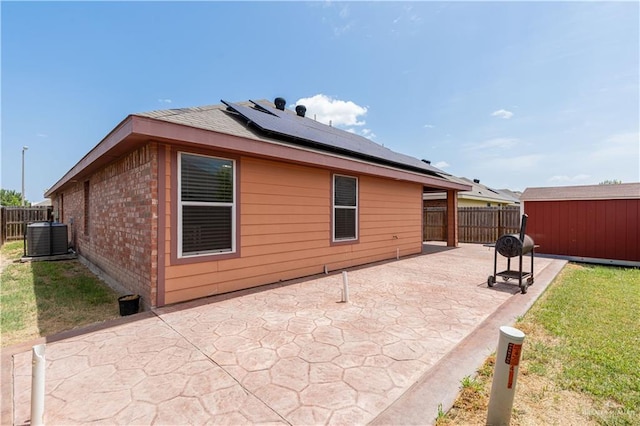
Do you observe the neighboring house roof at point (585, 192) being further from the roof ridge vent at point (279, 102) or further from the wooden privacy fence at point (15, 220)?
the wooden privacy fence at point (15, 220)

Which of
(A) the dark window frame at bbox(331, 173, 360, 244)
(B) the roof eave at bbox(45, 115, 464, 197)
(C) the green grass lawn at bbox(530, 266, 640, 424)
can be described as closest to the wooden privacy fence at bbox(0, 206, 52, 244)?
(B) the roof eave at bbox(45, 115, 464, 197)

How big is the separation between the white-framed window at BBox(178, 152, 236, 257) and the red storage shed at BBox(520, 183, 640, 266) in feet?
36.6

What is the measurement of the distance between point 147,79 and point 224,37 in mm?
4052

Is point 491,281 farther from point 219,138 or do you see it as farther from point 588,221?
point 588,221

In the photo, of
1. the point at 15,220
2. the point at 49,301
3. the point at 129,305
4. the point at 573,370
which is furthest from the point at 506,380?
the point at 15,220

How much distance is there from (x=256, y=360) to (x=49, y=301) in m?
4.69

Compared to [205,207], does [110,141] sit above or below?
above

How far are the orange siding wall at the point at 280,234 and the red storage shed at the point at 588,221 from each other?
6881 millimetres

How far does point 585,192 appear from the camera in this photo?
9.73 metres

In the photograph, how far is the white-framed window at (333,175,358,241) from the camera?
701 cm

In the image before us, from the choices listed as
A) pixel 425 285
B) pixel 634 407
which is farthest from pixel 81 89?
pixel 634 407

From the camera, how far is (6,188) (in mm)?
43594

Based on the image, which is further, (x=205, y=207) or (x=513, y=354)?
(x=205, y=207)

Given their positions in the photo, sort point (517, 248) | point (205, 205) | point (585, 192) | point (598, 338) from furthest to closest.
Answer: point (585, 192)
point (517, 248)
point (205, 205)
point (598, 338)
